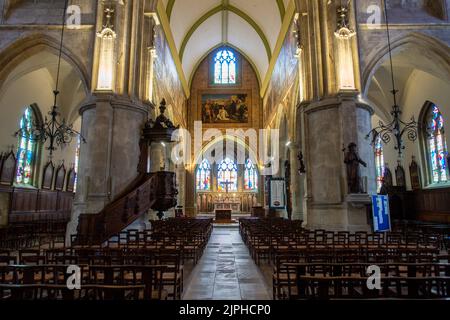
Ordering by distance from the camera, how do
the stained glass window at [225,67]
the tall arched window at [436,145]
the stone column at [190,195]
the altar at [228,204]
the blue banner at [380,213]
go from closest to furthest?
the blue banner at [380,213], the tall arched window at [436,145], the stone column at [190,195], the altar at [228,204], the stained glass window at [225,67]

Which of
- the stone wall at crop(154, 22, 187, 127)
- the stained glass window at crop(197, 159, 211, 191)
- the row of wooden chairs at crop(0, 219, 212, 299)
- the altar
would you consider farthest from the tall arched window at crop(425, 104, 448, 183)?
the stained glass window at crop(197, 159, 211, 191)

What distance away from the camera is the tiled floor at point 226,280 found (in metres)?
4.83

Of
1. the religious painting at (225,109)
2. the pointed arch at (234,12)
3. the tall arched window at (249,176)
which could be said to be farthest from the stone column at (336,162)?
the tall arched window at (249,176)

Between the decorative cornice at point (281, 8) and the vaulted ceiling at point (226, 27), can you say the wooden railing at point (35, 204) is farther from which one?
the decorative cornice at point (281, 8)

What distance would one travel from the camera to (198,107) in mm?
32344

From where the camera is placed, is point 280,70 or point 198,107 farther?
point 198,107

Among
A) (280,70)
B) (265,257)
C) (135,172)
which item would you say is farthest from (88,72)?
(280,70)

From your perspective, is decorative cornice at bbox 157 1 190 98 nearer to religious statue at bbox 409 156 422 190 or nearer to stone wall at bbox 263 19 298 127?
stone wall at bbox 263 19 298 127

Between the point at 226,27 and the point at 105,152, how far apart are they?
21.5 m

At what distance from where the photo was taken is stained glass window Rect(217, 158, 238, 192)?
37.4 meters

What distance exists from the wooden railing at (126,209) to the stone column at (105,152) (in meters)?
0.72

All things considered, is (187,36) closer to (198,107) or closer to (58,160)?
(198,107)

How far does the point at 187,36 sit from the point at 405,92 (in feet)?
55.1

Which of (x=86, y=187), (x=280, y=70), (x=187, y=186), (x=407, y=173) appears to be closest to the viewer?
(x=86, y=187)
